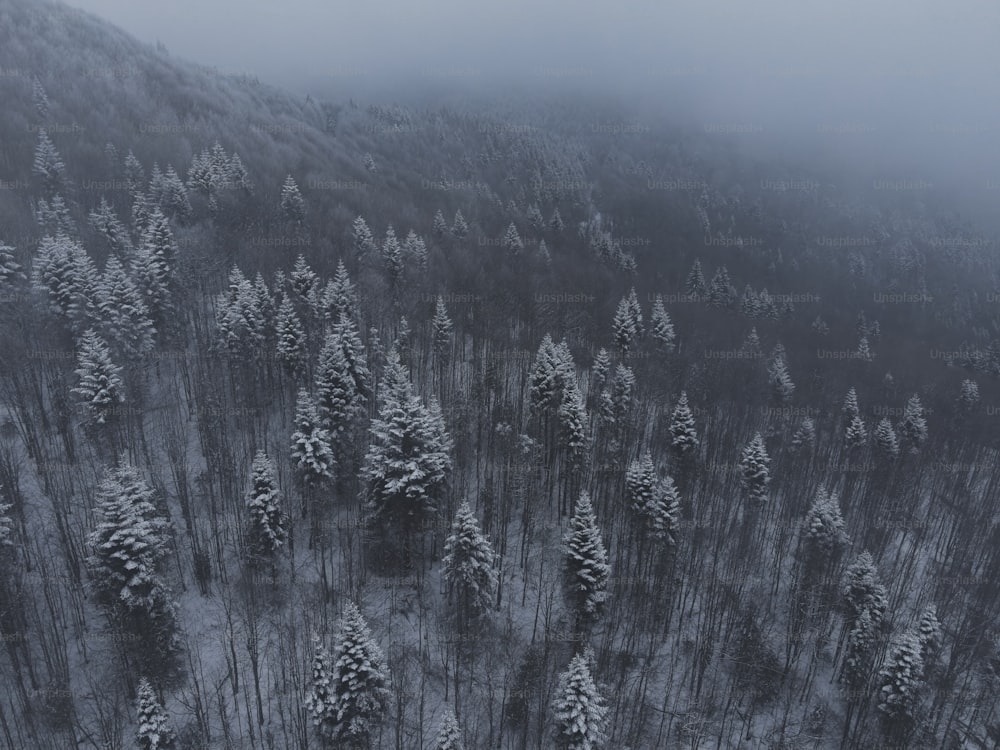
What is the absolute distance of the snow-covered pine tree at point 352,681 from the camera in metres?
34.4

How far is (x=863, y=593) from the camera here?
47.3 metres

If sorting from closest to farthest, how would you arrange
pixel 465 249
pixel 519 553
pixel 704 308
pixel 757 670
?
pixel 757 670
pixel 519 553
pixel 465 249
pixel 704 308

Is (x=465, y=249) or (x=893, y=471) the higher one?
(x=465, y=249)

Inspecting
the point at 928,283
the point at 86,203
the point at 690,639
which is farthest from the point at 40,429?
the point at 928,283

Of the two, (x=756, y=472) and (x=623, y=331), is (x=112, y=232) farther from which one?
(x=756, y=472)

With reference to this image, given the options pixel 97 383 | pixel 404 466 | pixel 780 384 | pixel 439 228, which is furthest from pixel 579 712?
pixel 439 228

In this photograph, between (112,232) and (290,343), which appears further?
(112,232)

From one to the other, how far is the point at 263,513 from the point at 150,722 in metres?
13.5

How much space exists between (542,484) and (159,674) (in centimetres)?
3314

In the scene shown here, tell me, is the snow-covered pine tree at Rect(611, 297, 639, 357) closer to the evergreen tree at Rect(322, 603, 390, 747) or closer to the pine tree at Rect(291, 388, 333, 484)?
the pine tree at Rect(291, 388, 333, 484)

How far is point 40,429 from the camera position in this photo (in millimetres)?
47312

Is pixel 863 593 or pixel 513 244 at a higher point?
pixel 513 244

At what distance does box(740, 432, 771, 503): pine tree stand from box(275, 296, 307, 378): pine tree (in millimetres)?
42728

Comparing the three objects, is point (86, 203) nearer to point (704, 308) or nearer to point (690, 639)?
point (690, 639)
